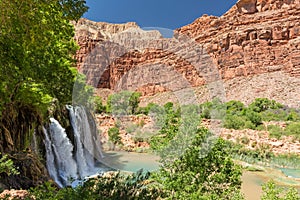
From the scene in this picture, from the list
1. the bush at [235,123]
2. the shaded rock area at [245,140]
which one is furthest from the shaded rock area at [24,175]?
the bush at [235,123]

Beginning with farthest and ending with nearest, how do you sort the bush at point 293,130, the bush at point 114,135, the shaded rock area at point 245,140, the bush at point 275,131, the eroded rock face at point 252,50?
the eroded rock face at point 252,50
the bush at point 275,131
the bush at point 293,130
the shaded rock area at point 245,140
the bush at point 114,135

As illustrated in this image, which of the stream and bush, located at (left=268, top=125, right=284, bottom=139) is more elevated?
bush, located at (left=268, top=125, right=284, bottom=139)

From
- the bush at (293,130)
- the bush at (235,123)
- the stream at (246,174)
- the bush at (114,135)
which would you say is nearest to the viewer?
the stream at (246,174)

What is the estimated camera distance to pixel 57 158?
30.1 feet

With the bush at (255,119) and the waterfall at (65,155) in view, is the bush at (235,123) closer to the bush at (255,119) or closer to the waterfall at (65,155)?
the bush at (255,119)

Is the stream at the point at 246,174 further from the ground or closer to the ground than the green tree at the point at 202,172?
closer to the ground

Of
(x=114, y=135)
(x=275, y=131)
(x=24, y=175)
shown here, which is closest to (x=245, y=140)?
(x=275, y=131)

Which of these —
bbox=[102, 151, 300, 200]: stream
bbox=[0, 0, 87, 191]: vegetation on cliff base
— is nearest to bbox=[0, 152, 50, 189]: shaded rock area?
bbox=[0, 0, 87, 191]: vegetation on cliff base

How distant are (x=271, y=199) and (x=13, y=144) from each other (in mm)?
5483

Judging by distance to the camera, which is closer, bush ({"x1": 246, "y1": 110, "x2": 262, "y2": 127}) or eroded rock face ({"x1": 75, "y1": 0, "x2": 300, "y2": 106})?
bush ({"x1": 246, "y1": 110, "x2": 262, "y2": 127})

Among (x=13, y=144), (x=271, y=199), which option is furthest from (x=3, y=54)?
(x=271, y=199)

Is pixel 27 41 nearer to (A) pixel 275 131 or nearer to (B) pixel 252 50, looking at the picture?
(A) pixel 275 131

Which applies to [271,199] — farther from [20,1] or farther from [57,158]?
[57,158]

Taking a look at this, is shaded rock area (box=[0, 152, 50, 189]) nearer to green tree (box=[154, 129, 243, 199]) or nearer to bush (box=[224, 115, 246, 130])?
green tree (box=[154, 129, 243, 199])
